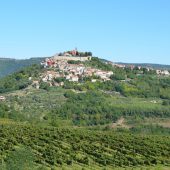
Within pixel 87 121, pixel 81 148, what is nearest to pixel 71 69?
pixel 87 121

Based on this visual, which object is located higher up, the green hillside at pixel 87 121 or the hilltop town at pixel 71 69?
the hilltop town at pixel 71 69

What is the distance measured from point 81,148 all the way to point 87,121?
152 feet

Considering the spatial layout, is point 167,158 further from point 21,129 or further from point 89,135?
point 21,129

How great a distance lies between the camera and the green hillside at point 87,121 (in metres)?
51.7

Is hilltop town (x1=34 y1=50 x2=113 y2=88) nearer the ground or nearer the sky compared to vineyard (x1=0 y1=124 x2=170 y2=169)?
nearer the sky

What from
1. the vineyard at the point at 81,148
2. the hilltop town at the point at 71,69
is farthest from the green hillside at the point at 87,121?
the hilltop town at the point at 71,69

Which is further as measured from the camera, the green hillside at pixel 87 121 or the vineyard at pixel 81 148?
the green hillside at pixel 87 121

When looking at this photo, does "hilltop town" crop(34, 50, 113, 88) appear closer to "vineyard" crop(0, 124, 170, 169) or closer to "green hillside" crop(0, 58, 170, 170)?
"green hillside" crop(0, 58, 170, 170)

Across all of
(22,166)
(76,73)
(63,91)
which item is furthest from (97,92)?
(22,166)

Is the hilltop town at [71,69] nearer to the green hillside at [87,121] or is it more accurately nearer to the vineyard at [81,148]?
the green hillside at [87,121]

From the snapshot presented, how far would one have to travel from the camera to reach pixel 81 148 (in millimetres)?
58594

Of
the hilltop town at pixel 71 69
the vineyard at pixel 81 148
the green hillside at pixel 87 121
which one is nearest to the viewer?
the vineyard at pixel 81 148

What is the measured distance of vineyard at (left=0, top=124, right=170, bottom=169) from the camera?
49906mm

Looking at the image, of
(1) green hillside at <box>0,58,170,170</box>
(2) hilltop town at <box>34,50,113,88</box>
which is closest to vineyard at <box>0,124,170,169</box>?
(1) green hillside at <box>0,58,170,170</box>
